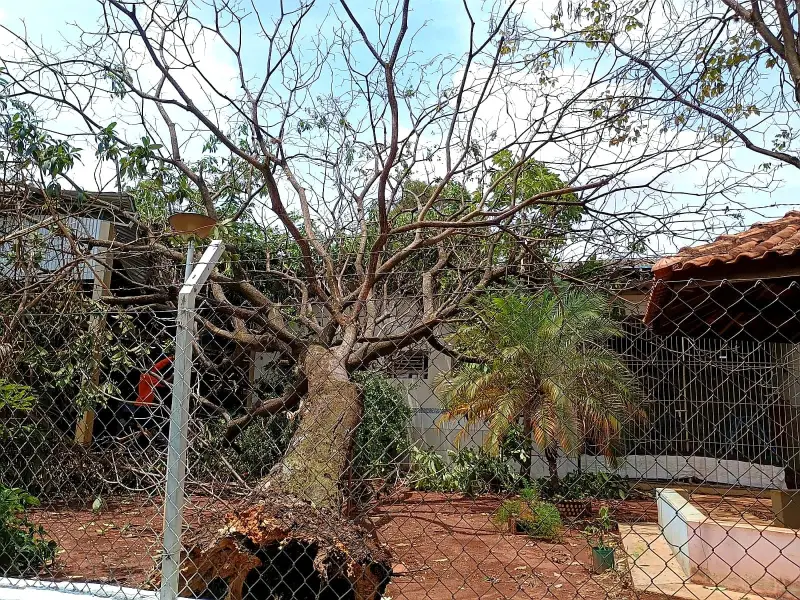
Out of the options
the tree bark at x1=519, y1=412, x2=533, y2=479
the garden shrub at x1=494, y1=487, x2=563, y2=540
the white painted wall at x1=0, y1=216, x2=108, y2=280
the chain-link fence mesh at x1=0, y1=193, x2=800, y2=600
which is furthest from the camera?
the tree bark at x1=519, y1=412, x2=533, y2=479

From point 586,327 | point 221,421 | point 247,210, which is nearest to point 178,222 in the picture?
point 221,421

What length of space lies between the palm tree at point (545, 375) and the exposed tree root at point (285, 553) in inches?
196

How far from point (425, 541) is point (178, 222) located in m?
4.90

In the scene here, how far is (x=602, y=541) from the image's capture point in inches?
267

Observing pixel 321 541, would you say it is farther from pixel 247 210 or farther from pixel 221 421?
pixel 247 210

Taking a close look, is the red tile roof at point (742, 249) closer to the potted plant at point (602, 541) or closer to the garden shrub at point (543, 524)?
the potted plant at point (602, 541)

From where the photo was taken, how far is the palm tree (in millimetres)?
8469

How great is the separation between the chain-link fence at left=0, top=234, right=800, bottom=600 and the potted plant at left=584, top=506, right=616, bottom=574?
0.03 meters

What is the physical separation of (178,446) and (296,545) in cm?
110

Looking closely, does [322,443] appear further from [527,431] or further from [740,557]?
[527,431]

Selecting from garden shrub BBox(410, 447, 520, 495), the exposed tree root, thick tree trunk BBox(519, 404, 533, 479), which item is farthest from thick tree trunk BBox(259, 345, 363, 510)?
garden shrub BBox(410, 447, 520, 495)

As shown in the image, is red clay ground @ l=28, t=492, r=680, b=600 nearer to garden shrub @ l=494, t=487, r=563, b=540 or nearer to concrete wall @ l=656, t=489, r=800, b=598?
garden shrub @ l=494, t=487, r=563, b=540

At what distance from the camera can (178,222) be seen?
4.44 m

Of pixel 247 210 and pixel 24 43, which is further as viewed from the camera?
pixel 247 210
